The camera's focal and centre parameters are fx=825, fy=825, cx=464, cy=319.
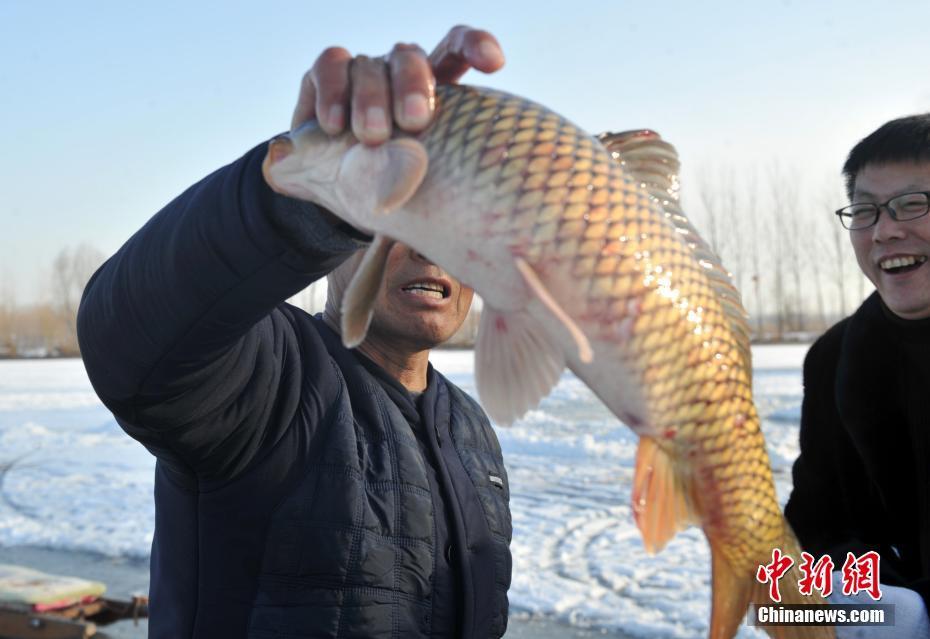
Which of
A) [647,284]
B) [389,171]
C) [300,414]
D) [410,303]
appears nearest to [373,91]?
[389,171]

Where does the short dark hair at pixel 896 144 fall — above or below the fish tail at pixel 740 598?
above

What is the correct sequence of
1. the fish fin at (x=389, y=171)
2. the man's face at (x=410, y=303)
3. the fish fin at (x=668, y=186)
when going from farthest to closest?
the man's face at (x=410, y=303), the fish fin at (x=668, y=186), the fish fin at (x=389, y=171)

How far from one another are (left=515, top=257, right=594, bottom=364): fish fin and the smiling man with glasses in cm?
207

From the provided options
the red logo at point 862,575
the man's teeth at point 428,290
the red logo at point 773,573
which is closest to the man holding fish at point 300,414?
the man's teeth at point 428,290

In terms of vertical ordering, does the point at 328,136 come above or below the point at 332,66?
below

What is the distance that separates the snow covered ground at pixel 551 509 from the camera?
537cm

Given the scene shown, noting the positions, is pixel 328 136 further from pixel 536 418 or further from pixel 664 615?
pixel 536 418

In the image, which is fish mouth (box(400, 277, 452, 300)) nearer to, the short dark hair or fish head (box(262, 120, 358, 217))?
fish head (box(262, 120, 358, 217))

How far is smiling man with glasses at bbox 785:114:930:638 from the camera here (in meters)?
3.19

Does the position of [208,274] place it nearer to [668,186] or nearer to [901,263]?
[668,186]

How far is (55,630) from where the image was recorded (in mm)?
5109

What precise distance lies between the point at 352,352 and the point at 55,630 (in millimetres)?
3848

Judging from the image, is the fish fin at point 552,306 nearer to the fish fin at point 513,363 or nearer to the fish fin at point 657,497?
the fish fin at point 513,363

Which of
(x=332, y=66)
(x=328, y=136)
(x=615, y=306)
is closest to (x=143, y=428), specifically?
(x=328, y=136)
